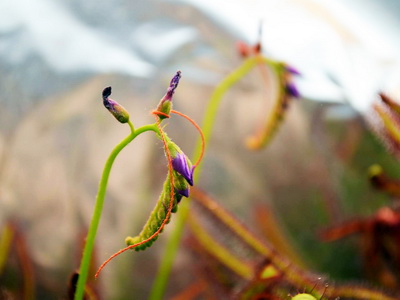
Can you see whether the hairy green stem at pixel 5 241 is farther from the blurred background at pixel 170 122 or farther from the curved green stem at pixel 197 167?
the curved green stem at pixel 197 167

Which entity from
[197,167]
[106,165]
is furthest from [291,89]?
[106,165]

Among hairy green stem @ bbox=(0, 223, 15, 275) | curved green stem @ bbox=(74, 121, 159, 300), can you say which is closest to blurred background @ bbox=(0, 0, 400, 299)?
hairy green stem @ bbox=(0, 223, 15, 275)

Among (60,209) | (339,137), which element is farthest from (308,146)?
(60,209)

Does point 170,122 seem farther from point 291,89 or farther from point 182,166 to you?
point 182,166

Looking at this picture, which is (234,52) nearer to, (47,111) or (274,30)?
(274,30)

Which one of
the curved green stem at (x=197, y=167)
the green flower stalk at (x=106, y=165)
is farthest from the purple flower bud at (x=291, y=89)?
the green flower stalk at (x=106, y=165)

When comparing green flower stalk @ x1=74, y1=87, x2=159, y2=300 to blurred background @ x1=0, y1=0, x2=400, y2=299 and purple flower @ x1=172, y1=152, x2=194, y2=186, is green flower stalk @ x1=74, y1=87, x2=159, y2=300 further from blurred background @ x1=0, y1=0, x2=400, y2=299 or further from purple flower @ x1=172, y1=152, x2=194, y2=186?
blurred background @ x1=0, y1=0, x2=400, y2=299

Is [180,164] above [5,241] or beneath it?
above
